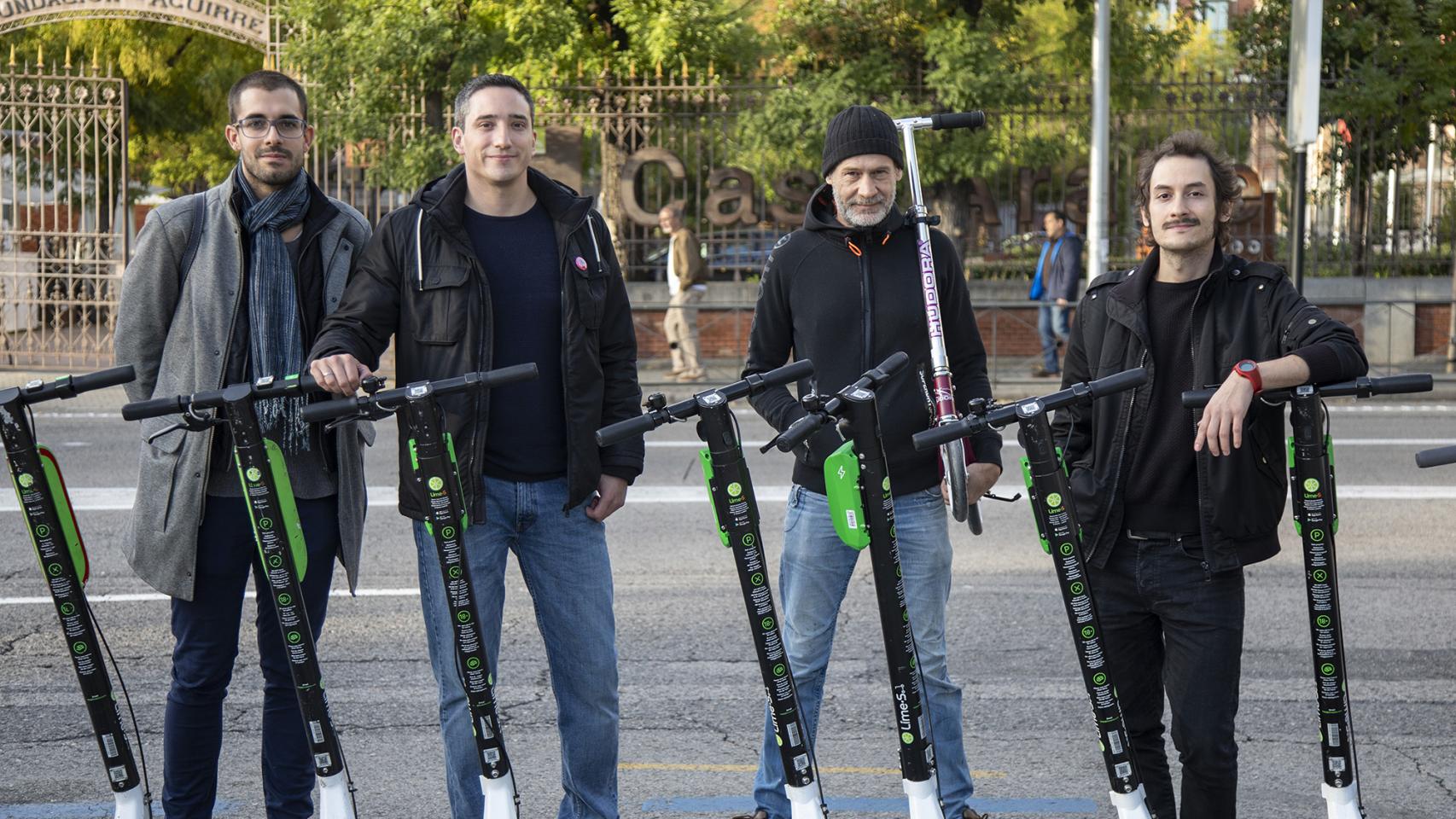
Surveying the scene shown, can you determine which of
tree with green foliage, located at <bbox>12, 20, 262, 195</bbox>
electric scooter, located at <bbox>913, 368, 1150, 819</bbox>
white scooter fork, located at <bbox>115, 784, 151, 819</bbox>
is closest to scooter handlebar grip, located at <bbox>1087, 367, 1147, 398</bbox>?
electric scooter, located at <bbox>913, 368, 1150, 819</bbox>

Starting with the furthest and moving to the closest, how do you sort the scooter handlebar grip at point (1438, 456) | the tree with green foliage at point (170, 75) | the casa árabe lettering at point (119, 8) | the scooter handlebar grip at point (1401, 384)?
the tree with green foliage at point (170, 75) → the casa árabe lettering at point (119, 8) → the scooter handlebar grip at point (1401, 384) → the scooter handlebar grip at point (1438, 456)

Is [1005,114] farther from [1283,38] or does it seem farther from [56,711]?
[56,711]

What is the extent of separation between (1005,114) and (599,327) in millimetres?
14053

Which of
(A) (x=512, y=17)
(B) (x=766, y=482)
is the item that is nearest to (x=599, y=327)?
(B) (x=766, y=482)

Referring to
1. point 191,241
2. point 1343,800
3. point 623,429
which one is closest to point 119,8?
point 191,241

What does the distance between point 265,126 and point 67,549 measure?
1.16 meters

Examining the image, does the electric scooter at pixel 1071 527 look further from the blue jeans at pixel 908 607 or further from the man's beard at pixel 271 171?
the man's beard at pixel 271 171

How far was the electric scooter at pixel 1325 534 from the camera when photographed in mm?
3379

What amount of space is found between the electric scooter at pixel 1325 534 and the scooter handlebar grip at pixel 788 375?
819 mm

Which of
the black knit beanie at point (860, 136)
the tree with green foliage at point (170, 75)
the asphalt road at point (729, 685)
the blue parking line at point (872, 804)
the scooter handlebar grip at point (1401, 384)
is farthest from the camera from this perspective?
the tree with green foliage at point (170, 75)

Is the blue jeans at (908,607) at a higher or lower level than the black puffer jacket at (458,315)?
lower

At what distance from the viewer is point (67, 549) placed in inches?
141

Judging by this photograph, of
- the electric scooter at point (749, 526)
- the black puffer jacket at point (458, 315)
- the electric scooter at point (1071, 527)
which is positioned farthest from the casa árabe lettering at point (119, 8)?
the electric scooter at point (1071, 527)

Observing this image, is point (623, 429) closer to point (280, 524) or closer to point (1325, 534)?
point (280, 524)
